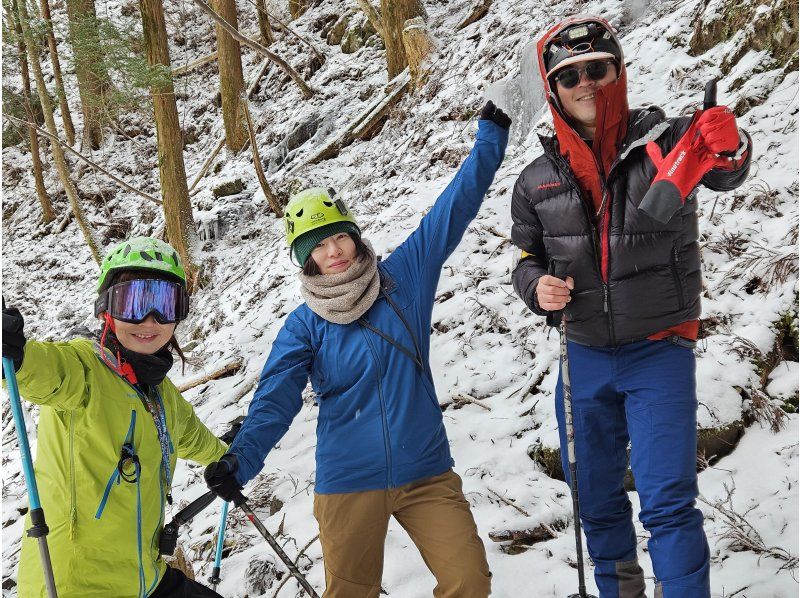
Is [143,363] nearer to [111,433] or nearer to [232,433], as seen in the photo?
[111,433]

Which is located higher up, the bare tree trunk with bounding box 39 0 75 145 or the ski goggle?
the bare tree trunk with bounding box 39 0 75 145

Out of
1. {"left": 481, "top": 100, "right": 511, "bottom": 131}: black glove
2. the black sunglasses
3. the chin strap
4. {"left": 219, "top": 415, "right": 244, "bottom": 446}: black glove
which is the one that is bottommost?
{"left": 219, "top": 415, "right": 244, "bottom": 446}: black glove

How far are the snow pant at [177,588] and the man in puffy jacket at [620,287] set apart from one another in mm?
1814

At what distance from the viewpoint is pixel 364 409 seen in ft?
8.46

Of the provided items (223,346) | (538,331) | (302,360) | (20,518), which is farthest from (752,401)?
(20,518)

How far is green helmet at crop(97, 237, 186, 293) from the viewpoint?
2.54 m

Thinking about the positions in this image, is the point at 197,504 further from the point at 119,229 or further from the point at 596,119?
the point at 119,229

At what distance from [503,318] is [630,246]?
2846 mm

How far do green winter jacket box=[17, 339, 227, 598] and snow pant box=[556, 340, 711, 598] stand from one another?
1.92 metres

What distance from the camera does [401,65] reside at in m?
11.6

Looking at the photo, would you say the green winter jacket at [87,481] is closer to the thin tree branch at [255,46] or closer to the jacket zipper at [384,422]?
the jacket zipper at [384,422]

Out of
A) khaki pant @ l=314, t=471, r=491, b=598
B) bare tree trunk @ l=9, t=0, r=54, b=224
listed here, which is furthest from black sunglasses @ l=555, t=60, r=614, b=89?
bare tree trunk @ l=9, t=0, r=54, b=224

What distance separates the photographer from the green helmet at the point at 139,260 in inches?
100

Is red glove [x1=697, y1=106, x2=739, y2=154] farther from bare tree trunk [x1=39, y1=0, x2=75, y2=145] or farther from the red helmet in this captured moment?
bare tree trunk [x1=39, y1=0, x2=75, y2=145]
